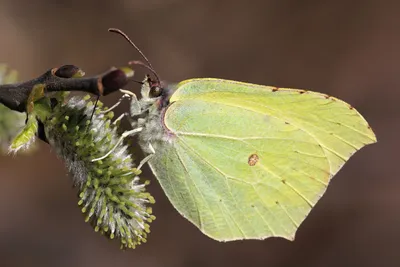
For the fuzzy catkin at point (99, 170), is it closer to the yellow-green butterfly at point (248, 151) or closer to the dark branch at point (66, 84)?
the dark branch at point (66, 84)

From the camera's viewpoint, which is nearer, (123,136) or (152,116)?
(123,136)

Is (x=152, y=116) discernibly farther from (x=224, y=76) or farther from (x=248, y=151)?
(x=224, y=76)

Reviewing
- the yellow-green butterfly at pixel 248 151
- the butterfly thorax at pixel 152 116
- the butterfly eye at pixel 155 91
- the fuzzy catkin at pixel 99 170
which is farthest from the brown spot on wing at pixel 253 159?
the fuzzy catkin at pixel 99 170

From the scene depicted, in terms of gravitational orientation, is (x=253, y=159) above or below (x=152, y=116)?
below

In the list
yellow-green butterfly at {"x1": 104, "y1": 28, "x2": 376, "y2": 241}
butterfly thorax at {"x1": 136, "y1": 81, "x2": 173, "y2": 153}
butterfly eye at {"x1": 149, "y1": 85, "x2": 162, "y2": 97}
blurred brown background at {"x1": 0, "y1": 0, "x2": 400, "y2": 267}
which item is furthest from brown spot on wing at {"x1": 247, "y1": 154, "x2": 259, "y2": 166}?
blurred brown background at {"x1": 0, "y1": 0, "x2": 400, "y2": 267}

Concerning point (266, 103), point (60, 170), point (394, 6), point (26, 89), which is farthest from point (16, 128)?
point (394, 6)

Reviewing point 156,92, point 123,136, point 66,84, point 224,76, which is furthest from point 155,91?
point 224,76
